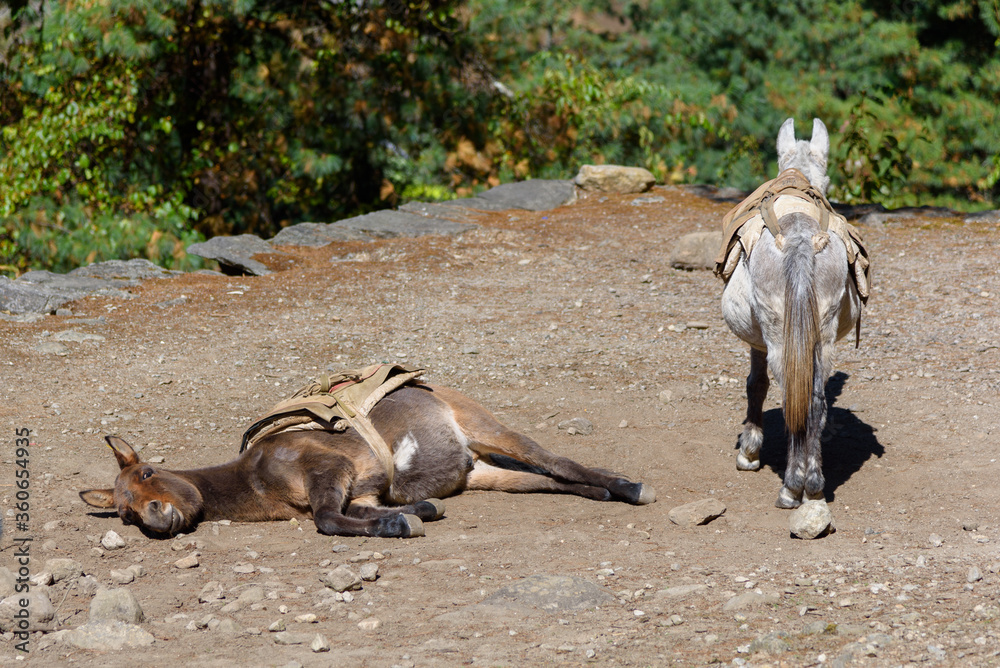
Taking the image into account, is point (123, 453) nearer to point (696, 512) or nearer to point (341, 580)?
point (341, 580)

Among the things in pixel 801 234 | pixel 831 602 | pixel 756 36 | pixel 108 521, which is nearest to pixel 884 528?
pixel 831 602

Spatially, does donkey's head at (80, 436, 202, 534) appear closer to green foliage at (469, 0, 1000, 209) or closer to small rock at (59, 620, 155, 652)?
small rock at (59, 620, 155, 652)

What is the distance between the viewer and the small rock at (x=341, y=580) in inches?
157

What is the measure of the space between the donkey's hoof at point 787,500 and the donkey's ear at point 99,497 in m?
3.56

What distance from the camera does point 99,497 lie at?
4.76 meters

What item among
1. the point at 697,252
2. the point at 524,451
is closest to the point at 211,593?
the point at 524,451

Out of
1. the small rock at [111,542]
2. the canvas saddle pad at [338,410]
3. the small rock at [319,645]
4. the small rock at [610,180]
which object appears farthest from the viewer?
the small rock at [610,180]

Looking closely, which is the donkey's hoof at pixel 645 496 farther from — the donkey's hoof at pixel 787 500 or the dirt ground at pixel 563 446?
the donkey's hoof at pixel 787 500

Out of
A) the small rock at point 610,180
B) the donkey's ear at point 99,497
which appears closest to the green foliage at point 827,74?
the small rock at point 610,180

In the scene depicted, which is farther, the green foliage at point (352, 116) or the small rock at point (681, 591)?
the green foliage at point (352, 116)

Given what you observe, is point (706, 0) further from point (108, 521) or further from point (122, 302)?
point (108, 521)

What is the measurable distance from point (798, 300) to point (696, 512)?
122 cm

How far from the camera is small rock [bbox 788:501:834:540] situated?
440cm

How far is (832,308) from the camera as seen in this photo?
4.77 meters
